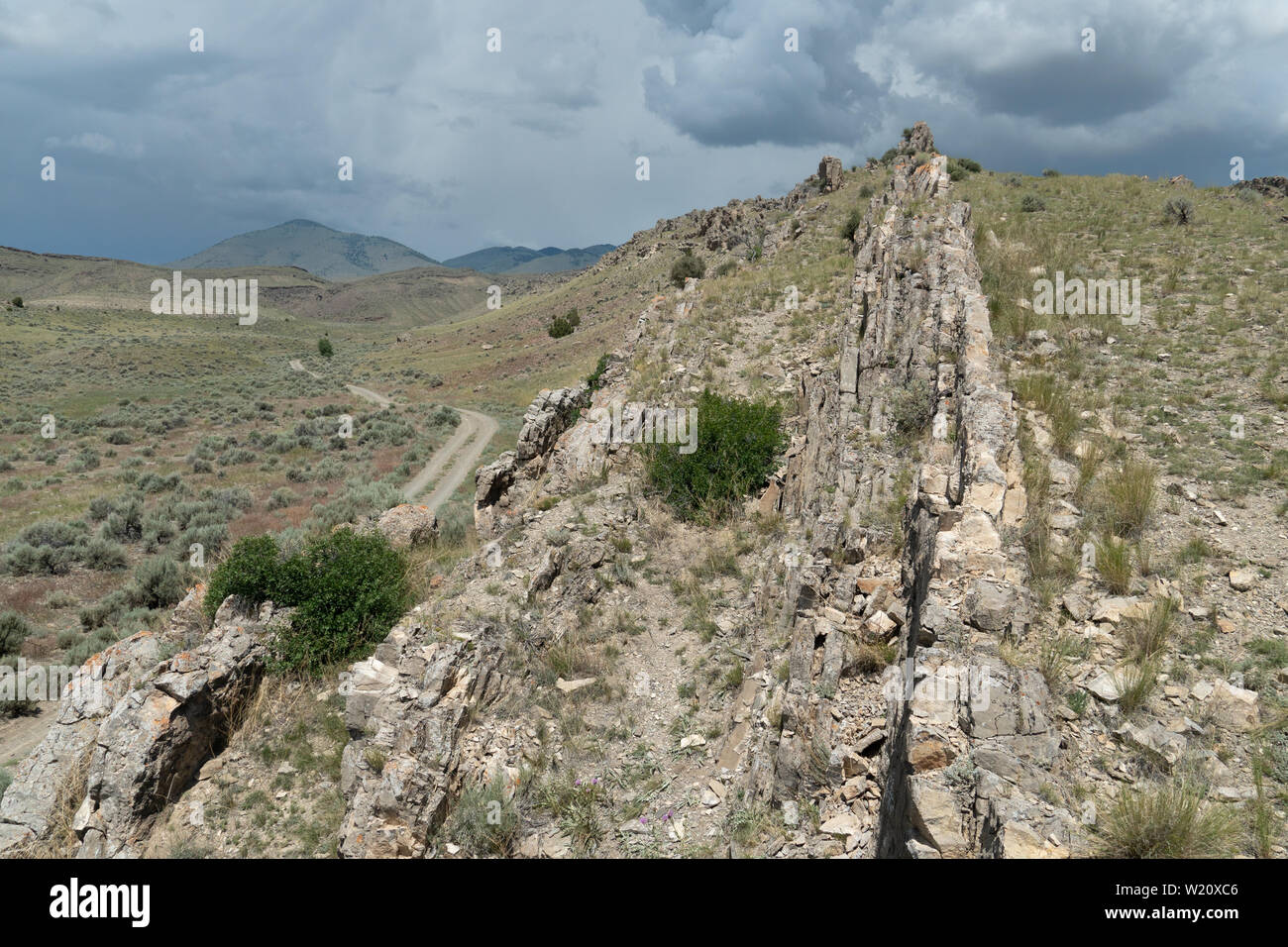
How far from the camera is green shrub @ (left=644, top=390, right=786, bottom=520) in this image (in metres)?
13.7

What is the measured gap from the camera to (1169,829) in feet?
12.4

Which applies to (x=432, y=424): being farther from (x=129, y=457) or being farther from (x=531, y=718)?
(x=531, y=718)

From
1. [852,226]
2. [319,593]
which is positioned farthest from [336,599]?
[852,226]

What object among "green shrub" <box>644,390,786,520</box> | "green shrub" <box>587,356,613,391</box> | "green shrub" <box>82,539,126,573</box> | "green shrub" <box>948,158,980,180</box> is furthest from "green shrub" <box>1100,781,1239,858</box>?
"green shrub" <box>948,158,980,180</box>

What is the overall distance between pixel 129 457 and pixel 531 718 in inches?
1526

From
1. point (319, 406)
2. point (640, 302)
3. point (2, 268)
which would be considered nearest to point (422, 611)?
point (319, 406)

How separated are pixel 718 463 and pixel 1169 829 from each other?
1053 cm

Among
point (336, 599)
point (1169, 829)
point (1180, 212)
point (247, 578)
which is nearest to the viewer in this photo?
point (1169, 829)

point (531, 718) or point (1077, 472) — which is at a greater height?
point (1077, 472)

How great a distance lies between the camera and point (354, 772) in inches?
339

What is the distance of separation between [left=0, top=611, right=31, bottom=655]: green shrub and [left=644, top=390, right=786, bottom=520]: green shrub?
17946mm

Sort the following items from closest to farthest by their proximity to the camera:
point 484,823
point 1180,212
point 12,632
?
point 484,823 < point 12,632 < point 1180,212

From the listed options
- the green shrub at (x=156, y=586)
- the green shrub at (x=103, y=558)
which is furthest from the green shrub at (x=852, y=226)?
the green shrub at (x=103, y=558)

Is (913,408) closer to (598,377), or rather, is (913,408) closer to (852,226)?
(598,377)
